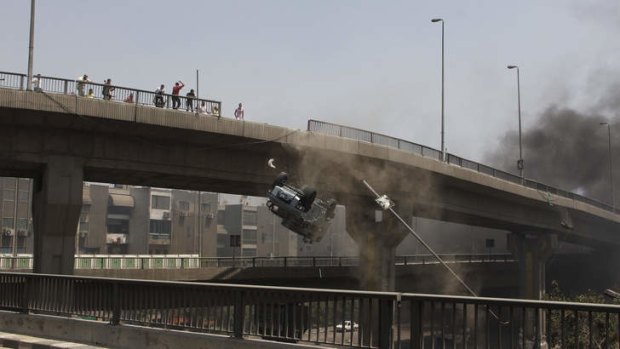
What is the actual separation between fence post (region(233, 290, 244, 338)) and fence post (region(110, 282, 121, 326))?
2785 millimetres

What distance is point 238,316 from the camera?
1001 cm

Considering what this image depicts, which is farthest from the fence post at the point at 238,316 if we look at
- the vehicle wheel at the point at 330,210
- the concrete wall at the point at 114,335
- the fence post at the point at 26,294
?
the vehicle wheel at the point at 330,210

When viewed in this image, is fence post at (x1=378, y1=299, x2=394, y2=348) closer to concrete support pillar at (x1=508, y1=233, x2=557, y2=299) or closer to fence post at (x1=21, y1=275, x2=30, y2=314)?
fence post at (x1=21, y1=275, x2=30, y2=314)

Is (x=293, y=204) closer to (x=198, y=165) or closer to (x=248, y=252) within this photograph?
(x=198, y=165)

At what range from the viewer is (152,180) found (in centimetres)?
3111

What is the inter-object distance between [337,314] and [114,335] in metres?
4.52

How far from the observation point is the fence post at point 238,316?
9.95 metres

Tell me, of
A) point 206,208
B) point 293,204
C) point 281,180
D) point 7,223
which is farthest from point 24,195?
point 293,204

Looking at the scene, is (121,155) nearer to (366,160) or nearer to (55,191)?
(55,191)

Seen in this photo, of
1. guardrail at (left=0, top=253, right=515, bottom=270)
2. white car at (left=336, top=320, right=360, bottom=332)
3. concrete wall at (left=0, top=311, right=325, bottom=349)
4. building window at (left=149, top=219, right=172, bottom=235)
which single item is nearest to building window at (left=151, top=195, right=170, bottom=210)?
building window at (left=149, top=219, right=172, bottom=235)

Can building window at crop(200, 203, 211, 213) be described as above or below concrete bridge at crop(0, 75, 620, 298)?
above

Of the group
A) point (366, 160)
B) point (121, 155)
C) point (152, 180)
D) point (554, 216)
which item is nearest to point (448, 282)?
point (554, 216)

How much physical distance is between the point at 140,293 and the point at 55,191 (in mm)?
15514

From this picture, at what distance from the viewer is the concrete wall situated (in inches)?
393
